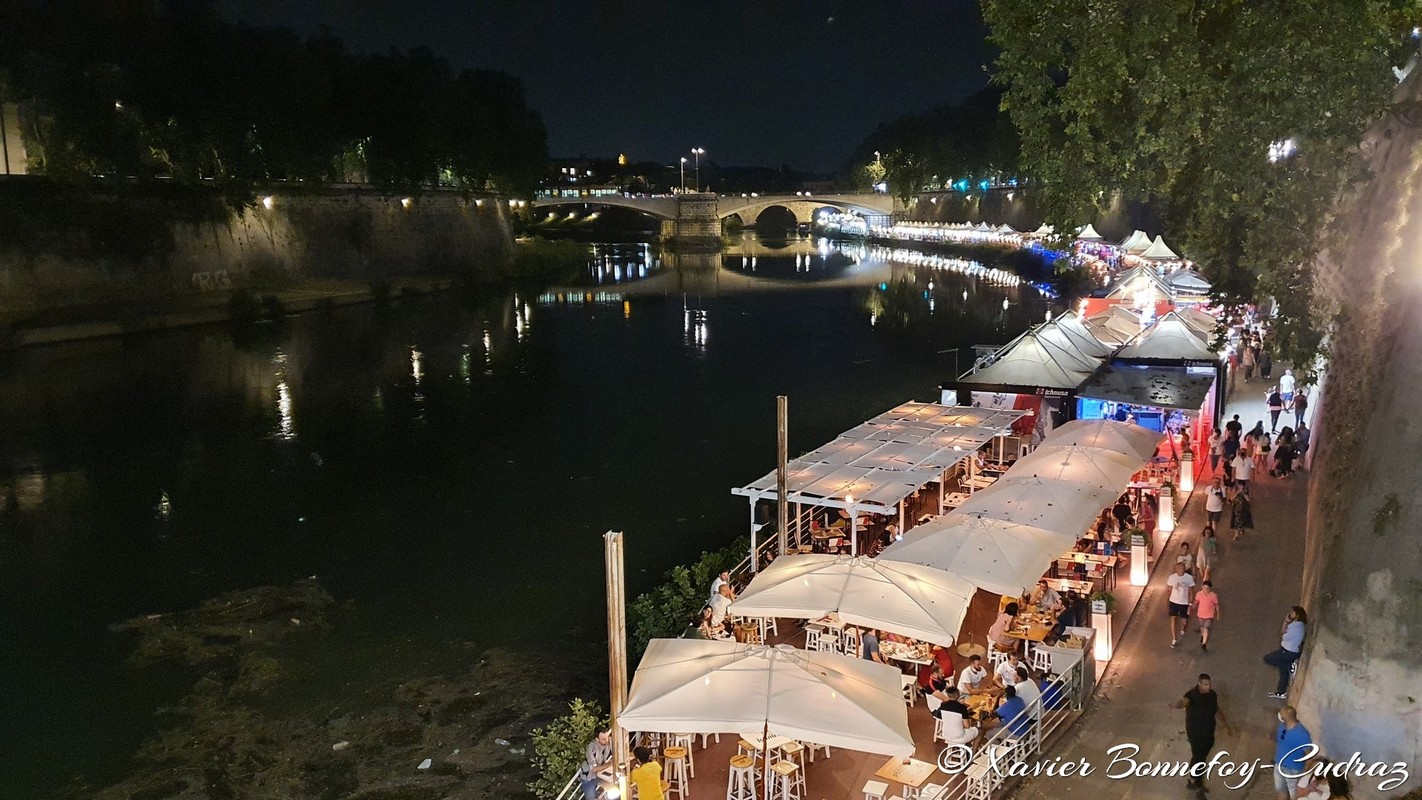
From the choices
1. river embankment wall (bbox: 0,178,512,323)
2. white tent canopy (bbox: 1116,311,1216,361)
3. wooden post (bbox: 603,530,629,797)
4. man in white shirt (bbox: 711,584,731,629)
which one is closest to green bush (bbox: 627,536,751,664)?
man in white shirt (bbox: 711,584,731,629)

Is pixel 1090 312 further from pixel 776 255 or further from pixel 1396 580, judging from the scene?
pixel 776 255

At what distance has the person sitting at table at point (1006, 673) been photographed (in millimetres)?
9148

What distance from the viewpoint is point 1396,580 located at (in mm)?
7301

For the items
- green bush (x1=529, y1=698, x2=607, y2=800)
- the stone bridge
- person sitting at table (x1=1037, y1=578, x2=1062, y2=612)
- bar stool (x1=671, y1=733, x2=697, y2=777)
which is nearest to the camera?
bar stool (x1=671, y1=733, x2=697, y2=777)

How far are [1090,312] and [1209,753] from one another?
23.4 metres

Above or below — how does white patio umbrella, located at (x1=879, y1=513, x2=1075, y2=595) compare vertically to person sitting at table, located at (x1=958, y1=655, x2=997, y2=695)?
above

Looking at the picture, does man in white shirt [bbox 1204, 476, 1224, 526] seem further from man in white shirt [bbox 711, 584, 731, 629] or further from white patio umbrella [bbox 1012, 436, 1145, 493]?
man in white shirt [bbox 711, 584, 731, 629]

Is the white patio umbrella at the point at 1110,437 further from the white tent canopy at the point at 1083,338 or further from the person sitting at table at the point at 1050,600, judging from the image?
the white tent canopy at the point at 1083,338

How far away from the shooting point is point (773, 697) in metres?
7.77

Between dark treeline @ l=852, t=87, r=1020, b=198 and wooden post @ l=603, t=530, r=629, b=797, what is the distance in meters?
69.1

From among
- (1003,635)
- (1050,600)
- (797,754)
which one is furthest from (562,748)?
(1050,600)

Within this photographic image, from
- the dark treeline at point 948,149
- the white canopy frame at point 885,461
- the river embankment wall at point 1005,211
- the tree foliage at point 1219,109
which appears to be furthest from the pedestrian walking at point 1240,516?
the dark treeline at point 948,149

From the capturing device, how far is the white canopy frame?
13.3 meters

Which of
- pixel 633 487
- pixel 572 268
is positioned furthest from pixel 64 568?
pixel 572 268
